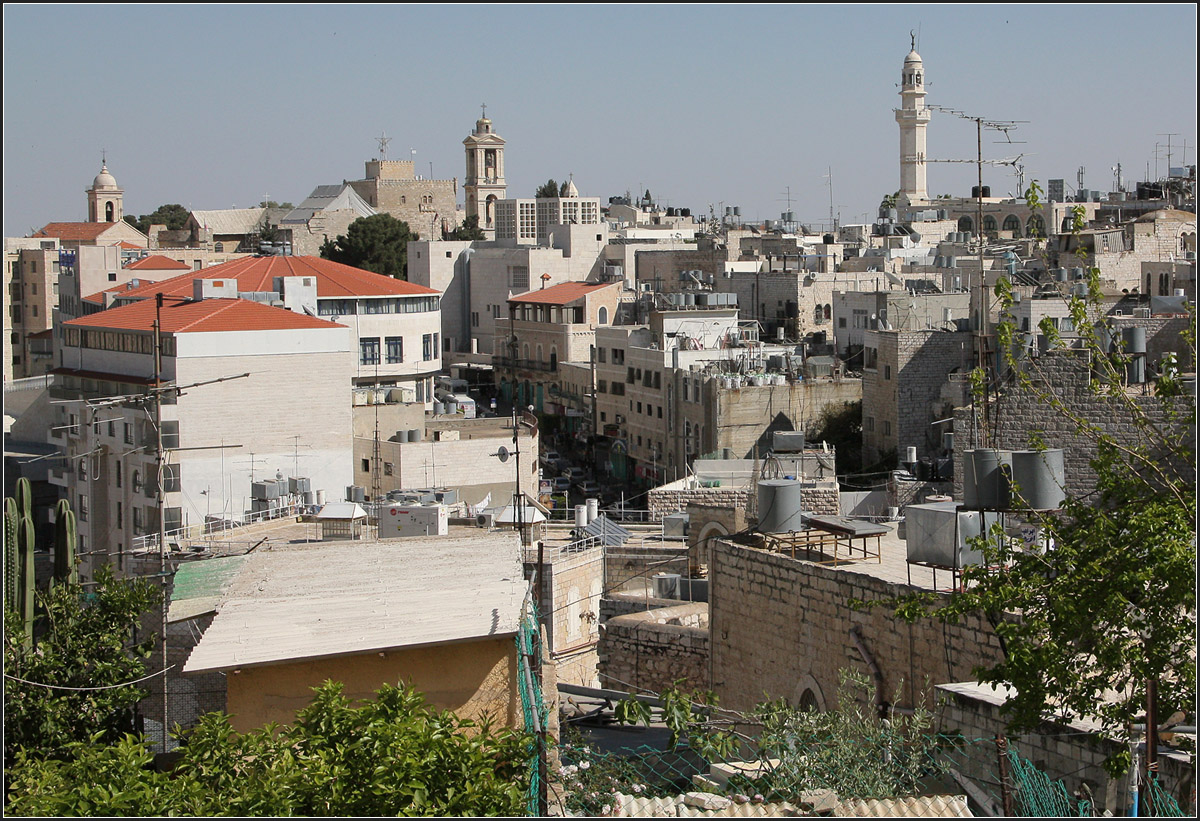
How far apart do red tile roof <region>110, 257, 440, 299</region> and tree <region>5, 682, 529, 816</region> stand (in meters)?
31.4

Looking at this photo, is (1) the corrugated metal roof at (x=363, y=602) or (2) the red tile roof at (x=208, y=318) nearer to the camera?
(1) the corrugated metal roof at (x=363, y=602)

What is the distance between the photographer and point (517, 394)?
159 ft

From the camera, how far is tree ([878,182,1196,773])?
648cm

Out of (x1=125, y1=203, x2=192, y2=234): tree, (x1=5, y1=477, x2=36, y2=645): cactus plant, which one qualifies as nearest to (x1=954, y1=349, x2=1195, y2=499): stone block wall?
(x1=5, y1=477, x2=36, y2=645): cactus plant

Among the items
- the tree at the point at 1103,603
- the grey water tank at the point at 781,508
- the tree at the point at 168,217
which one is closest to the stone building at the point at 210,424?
the grey water tank at the point at 781,508

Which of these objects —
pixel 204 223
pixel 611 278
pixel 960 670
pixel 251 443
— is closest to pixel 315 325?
pixel 251 443

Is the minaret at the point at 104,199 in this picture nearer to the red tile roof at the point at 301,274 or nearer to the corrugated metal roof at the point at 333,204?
the corrugated metal roof at the point at 333,204

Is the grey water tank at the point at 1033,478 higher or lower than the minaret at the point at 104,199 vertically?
lower

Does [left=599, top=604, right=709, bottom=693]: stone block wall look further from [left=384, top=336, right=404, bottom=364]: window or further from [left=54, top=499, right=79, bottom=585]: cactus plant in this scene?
[left=384, top=336, right=404, bottom=364]: window

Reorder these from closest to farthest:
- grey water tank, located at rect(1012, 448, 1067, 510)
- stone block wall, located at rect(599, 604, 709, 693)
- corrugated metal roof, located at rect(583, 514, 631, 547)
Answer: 1. grey water tank, located at rect(1012, 448, 1067, 510)
2. stone block wall, located at rect(599, 604, 709, 693)
3. corrugated metal roof, located at rect(583, 514, 631, 547)

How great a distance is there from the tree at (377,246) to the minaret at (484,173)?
40.4ft

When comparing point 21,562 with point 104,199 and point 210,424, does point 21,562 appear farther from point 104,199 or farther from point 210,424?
point 104,199

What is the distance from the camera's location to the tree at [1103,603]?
21.3 feet

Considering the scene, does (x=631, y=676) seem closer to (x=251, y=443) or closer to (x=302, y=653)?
(x=302, y=653)
